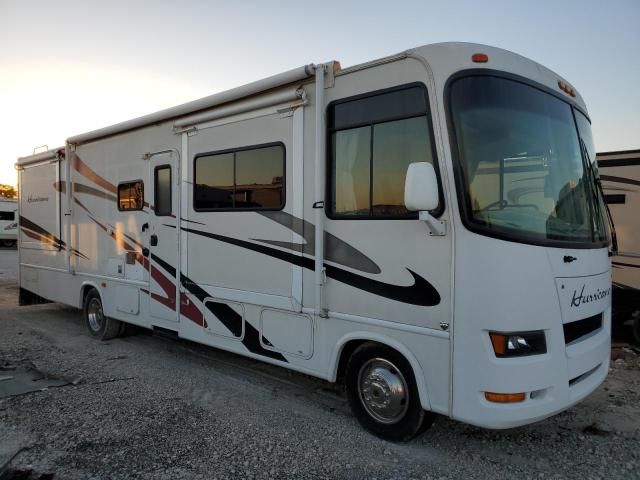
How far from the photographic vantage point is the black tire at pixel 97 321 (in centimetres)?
693

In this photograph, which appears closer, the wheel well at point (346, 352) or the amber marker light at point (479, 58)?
the amber marker light at point (479, 58)

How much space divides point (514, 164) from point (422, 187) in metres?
0.73

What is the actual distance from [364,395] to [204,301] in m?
2.07

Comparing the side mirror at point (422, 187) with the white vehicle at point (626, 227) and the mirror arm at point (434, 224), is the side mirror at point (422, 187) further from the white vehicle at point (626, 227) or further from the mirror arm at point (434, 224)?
the white vehicle at point (626, 227)

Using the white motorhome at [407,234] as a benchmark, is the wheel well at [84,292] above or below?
below

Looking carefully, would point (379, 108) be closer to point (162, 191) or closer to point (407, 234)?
point (407, 234)

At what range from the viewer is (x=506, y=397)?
319 cm

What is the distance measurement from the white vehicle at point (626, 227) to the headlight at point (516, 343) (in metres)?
4.53

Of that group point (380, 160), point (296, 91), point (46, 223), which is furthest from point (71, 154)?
point (380, 160)

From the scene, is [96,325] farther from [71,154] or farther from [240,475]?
[240,475]

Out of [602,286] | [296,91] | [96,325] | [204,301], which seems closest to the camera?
[602,286]

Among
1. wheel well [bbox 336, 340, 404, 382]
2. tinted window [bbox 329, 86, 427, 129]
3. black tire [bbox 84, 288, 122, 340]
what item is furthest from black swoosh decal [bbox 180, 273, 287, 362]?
black tire [bbox 84, 288, 122, 340]

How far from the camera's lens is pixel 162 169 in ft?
19.1

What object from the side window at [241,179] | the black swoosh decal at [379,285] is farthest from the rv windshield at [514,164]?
the side window at [241,179]
